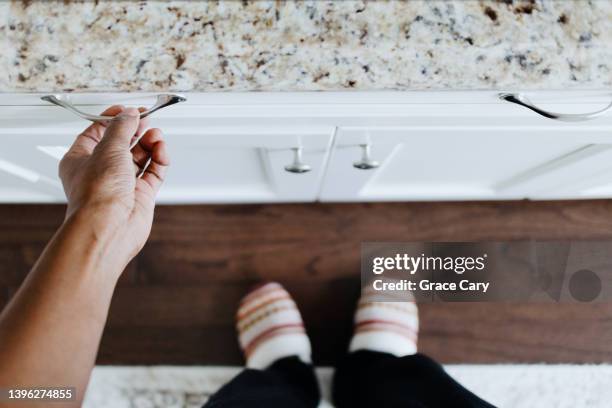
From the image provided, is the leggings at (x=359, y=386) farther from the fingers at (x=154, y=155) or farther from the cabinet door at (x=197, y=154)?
the fingers at (x=154, y=155)

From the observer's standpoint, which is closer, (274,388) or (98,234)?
(98,234)

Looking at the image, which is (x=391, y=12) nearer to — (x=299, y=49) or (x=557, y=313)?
Result: (x=299, y=49)

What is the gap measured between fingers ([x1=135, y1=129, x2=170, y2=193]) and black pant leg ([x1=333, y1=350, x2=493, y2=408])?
1.73 feet

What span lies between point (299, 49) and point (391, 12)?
7 centimetres

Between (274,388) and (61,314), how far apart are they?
1.88 ft

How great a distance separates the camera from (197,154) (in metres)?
0.56

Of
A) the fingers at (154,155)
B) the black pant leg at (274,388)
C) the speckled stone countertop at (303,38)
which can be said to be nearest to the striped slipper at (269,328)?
the black pant leg at (274,388)

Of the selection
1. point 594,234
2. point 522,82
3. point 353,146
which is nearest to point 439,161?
point 353,146

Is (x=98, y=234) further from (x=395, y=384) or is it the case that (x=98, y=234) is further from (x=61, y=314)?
(x=395, y=384)

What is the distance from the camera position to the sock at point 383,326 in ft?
3.00

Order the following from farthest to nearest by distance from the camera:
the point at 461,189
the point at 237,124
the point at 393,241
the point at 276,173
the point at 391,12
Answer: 1. the point at 393,241
2. the point at 461,189
3. the point at 276,173
4. the point at 237,124
5. the point at 391,12

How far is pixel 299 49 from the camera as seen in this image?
307 millimetres

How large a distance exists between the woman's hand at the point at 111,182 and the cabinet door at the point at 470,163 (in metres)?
0.19

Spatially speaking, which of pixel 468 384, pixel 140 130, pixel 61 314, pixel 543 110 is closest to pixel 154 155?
pixel 140 130
